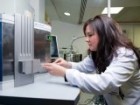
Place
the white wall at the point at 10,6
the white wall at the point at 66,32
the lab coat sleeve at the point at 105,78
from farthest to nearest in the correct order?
the white wall at the point at 66,32
the white wall at the point at 10,6
the lab coat sleeve at the point at 105,78

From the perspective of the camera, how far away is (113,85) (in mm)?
1025

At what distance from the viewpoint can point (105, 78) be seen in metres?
1.01

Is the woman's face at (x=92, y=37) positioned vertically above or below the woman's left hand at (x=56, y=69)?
above

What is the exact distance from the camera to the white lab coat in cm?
101

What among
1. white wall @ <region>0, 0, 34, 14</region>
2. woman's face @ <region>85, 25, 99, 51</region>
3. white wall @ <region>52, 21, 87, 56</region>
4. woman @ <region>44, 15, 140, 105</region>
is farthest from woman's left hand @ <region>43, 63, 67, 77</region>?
white wall @ <region>52, 21, 87, 56</region>

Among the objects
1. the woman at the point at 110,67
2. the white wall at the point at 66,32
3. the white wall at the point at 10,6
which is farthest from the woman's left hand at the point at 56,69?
the white wall at the point at 66,32

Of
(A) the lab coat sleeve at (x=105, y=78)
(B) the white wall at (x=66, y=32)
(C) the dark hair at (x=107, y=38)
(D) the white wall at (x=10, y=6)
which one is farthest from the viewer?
(B) the white wall at (x=66, y=32)

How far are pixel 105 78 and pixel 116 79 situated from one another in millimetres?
60

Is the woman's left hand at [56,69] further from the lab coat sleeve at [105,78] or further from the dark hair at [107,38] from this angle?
the dark hair at [107,38]

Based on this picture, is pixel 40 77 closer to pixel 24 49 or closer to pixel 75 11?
pixel 24 49

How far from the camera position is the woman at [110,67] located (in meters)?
1.02

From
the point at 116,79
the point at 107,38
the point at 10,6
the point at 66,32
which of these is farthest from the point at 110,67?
the point at 66,32

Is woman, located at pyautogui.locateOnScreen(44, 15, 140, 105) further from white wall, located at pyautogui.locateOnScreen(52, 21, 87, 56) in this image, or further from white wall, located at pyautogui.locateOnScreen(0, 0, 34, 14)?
white wall, located at pyautogui.locateOnScreen(52, 21, 87, 56)

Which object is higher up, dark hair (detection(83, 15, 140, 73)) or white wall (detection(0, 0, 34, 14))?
white wall (detection(0, 0, 34, 14))
